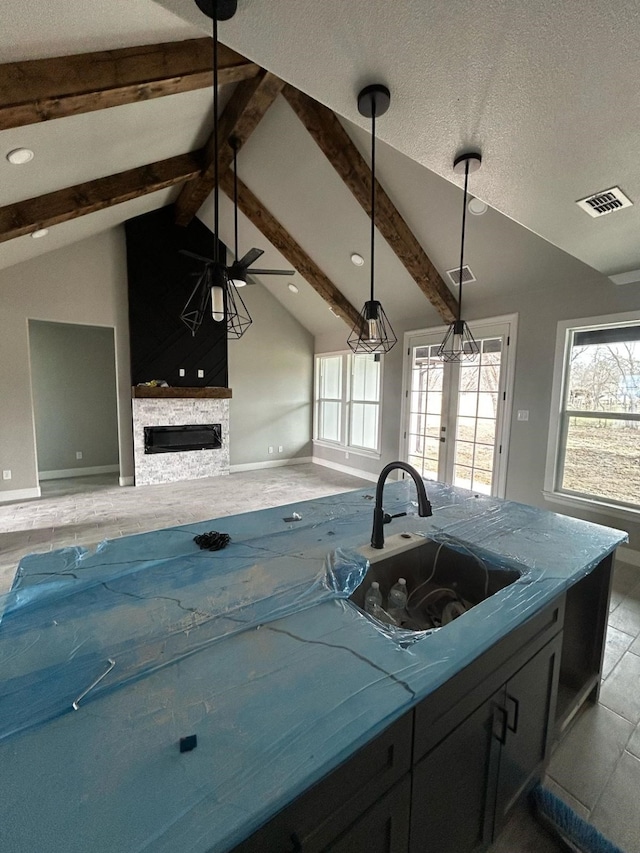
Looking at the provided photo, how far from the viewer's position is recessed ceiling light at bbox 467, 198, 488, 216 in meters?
3.12

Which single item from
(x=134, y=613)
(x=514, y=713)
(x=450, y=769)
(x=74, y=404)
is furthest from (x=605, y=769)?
(x=74, y=404)

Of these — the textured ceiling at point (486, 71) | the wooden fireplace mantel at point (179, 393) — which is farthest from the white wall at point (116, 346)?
the textured ceiling at point (486, 71)

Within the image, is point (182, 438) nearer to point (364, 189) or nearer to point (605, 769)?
point (364, 189)

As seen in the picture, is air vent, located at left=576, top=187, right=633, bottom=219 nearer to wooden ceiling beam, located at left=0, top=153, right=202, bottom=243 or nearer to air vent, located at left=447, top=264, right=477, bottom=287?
air vent, located at left=447, top=264, right=477, bottom=287

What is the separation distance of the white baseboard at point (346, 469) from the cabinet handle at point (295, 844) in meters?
5.45

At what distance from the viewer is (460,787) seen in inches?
39.6

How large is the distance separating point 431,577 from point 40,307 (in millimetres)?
5675

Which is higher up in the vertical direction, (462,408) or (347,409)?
(462,408)

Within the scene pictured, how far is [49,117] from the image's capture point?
2.07 meters

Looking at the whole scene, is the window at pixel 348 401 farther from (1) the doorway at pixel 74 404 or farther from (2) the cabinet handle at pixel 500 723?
(2) the cabinet handle at pixel 500 723

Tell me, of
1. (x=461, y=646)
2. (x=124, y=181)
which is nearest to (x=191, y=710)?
(x=461, y=646)

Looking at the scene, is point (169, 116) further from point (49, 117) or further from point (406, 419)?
point (406, 419)

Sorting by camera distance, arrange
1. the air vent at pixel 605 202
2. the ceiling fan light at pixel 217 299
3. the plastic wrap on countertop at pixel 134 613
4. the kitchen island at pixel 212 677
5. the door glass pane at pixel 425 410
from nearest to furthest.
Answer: the kitchen island at pixel 212 677 → the plastic wrap on countertop at pixel 134 613 → the ceiling fan light at pixel 217 299 → the air vent at pixel 605 202 → the door glass pane at pixel 425 410

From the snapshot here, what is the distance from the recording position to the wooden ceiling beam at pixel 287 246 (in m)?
4.56
